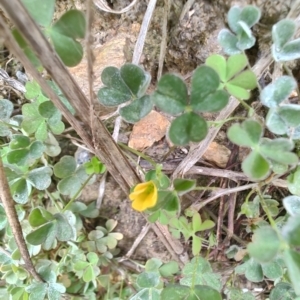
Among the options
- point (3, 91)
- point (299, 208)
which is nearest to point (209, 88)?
point (299, 208)

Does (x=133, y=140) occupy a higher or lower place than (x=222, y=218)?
higher

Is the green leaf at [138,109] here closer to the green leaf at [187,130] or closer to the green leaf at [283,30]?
the green leaf at [187,130]

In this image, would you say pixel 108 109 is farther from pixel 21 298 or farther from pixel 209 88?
pixel 21 298

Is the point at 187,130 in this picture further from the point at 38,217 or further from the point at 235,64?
the point at 38,217

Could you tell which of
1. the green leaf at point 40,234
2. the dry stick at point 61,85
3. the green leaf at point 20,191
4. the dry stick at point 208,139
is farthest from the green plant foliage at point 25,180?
the dry stick at point 208,139

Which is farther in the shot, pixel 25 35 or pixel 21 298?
pixel 21 298

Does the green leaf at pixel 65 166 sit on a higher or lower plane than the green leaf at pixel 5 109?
Answer: lower

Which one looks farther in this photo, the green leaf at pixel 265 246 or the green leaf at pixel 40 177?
the green leaf at pixel 40 177
